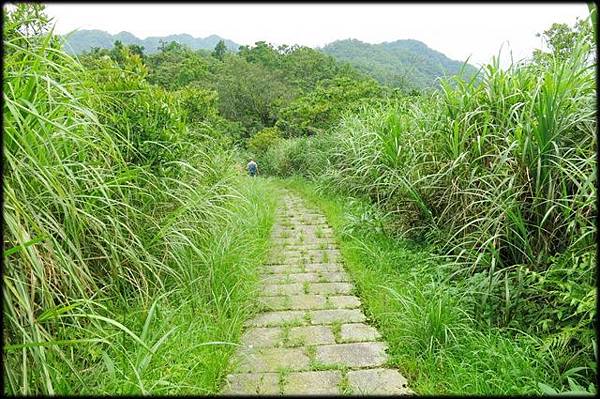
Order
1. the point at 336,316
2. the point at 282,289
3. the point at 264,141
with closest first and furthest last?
the point at 336,316 → the point at 282,289 → the point at 264,141

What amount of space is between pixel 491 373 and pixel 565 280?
621 mm

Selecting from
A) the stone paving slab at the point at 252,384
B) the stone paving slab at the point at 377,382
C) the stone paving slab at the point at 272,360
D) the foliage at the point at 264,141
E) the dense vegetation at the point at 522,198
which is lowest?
the foliage at the point at 264,141

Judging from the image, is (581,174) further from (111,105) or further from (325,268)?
(111,105)

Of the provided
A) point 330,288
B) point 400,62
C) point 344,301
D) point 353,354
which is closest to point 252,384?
point 353,354

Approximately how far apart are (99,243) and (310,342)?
122 cm

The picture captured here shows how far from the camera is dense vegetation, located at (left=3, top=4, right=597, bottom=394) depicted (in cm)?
164

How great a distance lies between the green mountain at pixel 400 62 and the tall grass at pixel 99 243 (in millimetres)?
2439

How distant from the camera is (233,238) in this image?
334 centimetres

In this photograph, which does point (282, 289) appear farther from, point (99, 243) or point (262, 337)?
point (99, 243)

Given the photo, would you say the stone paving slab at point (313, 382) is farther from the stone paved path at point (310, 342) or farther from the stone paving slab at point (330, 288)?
the stone paving slab at point (330, 288)

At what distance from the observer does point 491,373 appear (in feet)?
5.70

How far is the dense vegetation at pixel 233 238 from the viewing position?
5.37 ft

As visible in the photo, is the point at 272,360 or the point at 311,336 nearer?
the point at 272,360

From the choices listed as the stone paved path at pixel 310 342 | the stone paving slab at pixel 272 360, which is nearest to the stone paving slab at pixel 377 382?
the stone paved path at pixel 310 342
